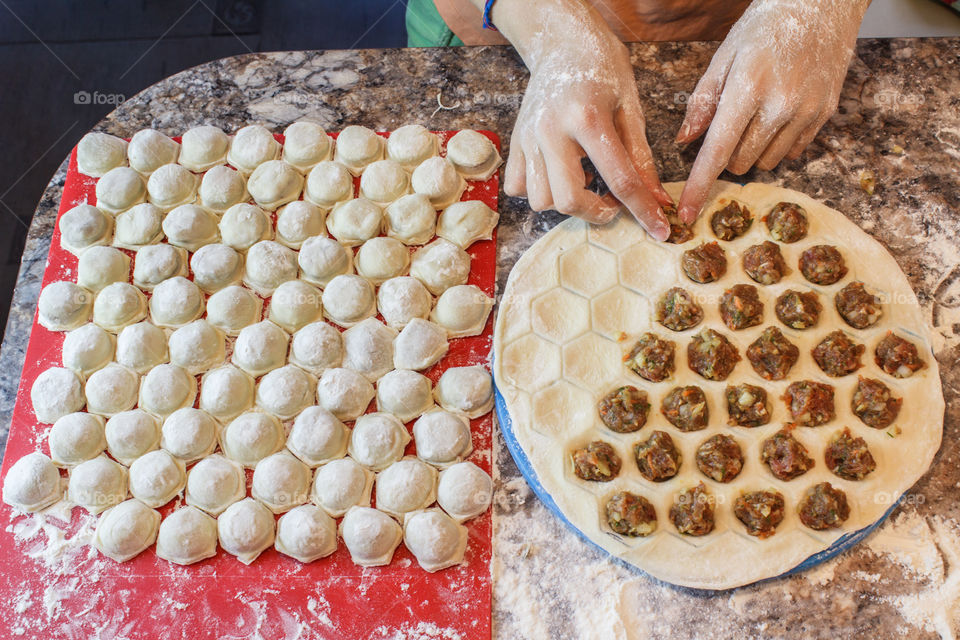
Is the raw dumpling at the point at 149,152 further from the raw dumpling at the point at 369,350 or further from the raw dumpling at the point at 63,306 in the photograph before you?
the raw dumpling at the point at 369,350

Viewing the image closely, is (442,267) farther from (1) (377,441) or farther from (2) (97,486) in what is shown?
(2) (97,486)

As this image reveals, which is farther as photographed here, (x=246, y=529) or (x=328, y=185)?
(x=328, y=185)

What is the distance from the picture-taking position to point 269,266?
1.78 meters

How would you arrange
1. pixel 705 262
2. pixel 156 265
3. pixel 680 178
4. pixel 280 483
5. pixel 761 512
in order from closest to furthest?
pixel 761 512, pixel 280 483, pixel 705 262, pixel 156 265, pixel 680 178

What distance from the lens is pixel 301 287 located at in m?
1.76

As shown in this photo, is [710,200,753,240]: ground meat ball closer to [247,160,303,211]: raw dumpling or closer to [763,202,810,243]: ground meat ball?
[763,202,810,243]: ground meat ball

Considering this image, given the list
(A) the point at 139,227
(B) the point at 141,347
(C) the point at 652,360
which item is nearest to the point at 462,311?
(C) the point at 652,360

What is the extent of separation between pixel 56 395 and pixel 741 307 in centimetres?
161

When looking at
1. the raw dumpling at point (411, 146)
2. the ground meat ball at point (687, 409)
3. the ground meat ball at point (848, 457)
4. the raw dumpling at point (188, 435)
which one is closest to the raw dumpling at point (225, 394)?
the raw dumpling at point (188, 435)

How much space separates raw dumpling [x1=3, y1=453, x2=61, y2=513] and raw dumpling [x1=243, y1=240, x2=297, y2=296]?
62 centimetres

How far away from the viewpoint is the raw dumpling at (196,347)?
67.0 inches

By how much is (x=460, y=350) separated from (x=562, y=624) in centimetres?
66

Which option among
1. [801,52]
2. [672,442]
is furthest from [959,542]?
[801,52]

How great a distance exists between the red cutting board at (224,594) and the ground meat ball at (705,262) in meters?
0.73
